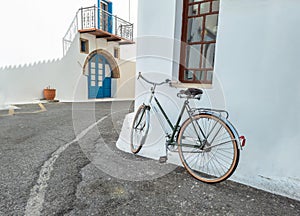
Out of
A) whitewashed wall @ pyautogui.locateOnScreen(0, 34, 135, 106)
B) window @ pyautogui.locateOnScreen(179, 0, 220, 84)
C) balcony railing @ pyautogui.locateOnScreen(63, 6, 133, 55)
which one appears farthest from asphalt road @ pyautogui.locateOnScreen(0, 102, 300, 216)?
balcony railing @ pyautogui.locateOnScreen(63, 6, 133, 55)

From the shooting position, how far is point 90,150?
291 cm

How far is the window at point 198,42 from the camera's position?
7.54 feet

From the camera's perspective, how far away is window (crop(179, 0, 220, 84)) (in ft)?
7.54

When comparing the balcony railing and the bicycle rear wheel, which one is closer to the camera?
the bicycle rear wheel

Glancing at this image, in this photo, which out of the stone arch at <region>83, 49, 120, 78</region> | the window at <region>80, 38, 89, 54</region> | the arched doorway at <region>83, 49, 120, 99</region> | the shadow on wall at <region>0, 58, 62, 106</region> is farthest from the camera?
the stone arch at <region>83, 49, 120, 78</region>

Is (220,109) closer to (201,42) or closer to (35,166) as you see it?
(201,42)

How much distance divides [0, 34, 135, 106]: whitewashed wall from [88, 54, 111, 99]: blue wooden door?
1.48 ft

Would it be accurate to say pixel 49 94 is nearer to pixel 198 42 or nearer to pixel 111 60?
pixel 111 60

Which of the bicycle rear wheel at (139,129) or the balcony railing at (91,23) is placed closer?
the bicycle rear wheel at (139,129)

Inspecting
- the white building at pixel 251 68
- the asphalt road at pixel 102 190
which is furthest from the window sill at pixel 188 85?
the asphalt road at pixel 102 190

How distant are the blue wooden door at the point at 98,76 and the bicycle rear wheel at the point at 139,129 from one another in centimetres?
826

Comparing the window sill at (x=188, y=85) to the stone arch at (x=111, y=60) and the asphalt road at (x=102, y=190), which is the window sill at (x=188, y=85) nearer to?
the asphalt road at (x=102, y=190)

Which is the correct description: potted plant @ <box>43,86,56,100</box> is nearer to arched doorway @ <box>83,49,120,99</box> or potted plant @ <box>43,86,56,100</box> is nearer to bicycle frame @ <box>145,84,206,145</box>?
arched doorway @ <box>83,49,120,99</box>

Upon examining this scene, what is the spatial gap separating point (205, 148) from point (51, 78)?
27.7ft
